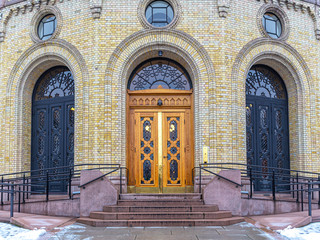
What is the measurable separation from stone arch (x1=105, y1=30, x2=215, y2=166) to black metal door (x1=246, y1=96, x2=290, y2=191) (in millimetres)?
2207

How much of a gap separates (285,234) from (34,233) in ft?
17.9

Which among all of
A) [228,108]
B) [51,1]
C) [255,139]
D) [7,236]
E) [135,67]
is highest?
[51,1]

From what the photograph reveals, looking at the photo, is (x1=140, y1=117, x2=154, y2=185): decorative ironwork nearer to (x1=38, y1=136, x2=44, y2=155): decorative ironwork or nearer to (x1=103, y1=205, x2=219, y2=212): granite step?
(x1=103, y1=205, x2=219, y2=212): granite step

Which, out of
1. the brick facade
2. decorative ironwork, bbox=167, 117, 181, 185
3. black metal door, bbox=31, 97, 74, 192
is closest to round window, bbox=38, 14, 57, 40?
the brick facade

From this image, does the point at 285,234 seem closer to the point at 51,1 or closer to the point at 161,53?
the point at 161,53

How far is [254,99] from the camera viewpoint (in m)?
15.3

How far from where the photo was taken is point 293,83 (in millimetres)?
15539

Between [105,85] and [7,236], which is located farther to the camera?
[105,85]

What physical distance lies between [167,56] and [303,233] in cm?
761

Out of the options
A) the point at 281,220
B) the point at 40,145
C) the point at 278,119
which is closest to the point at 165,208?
the point at 281,220

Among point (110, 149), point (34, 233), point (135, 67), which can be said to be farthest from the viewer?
point (135, 67)

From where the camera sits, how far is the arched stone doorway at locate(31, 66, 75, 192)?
49.4ft

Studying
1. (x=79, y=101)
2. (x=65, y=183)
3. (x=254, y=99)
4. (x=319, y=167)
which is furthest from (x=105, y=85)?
(x=319, y=167)

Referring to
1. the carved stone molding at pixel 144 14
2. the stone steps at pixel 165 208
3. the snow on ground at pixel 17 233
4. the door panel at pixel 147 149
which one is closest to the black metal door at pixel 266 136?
the door panel at pixel 147 149
